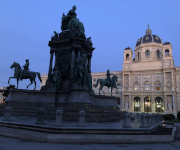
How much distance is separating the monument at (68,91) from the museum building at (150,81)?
178 feet

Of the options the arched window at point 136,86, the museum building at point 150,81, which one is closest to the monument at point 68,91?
the museum building at point 150,81

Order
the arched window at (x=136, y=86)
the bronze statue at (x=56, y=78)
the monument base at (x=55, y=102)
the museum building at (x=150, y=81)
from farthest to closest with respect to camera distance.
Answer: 1. the arched window at (x=136, y=86)
2. the museum building at (x=150, y=81)
3. the bronze statue at (x=56, y=78)
4. the monument base at (x=55, y=102)

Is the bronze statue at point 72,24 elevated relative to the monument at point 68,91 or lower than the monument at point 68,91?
elevated

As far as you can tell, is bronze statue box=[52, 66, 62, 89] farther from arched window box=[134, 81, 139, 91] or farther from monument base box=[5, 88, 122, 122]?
arched window box=[134, 81, 139, 91]

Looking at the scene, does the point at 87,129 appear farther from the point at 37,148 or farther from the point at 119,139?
the point at 37,148

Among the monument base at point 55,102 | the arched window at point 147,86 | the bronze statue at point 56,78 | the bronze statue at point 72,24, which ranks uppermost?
the bronze statue at point 72,24

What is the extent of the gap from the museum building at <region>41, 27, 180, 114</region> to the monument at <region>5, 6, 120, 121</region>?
54.4 m

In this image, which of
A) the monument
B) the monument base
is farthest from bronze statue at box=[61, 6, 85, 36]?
the monument base

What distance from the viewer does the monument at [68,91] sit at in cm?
1462

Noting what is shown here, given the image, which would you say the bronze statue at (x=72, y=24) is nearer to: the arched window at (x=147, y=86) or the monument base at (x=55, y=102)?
the monument base at (x=55, y=102)

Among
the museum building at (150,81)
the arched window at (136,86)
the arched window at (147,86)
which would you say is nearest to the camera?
the museum building at (150,81)

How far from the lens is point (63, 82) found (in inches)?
705

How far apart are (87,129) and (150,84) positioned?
68.5 metres

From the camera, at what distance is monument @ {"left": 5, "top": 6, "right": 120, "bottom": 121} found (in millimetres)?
14625
